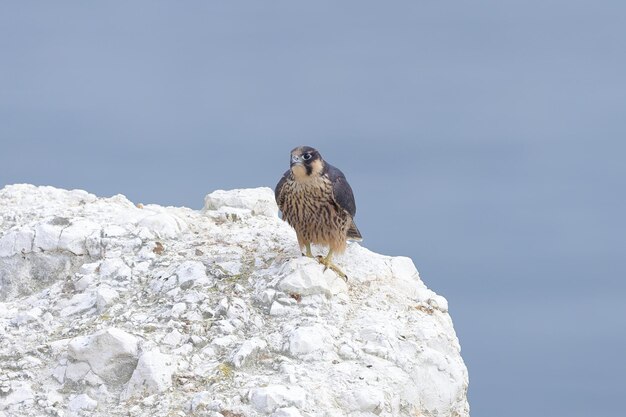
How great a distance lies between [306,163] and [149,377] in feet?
8.64

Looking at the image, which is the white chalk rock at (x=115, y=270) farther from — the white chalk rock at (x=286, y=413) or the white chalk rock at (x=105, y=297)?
the white chalk rock at (x=286, y=413)

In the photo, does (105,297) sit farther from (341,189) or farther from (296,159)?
(341,189)

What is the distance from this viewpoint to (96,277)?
469 inches

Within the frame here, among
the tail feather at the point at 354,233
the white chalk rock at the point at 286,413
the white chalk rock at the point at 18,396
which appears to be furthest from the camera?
the tail feather at the point at 354,233

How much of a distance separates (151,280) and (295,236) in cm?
181

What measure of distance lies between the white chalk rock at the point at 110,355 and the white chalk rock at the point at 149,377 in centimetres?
13

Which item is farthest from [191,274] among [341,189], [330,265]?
[341,189]

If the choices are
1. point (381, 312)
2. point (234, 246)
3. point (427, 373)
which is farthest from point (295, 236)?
point (427, 373)

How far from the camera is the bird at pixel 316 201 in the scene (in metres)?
11.5

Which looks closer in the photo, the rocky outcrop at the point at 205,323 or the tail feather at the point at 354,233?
the rocky outcrop at the point at 205,323

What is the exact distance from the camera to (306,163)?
11461 mm

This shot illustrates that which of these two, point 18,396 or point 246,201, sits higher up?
point 246,201

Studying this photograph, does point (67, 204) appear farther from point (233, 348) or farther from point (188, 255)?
point (233, 348)

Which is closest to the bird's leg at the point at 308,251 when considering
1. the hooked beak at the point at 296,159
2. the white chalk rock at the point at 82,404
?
the hooked beak at the point at 296,159
